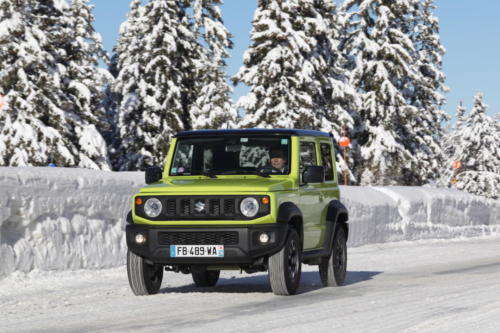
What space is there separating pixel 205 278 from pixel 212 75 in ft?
125


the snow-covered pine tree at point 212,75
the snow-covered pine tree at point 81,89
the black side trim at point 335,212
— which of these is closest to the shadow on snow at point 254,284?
the black side trim at point 335,212

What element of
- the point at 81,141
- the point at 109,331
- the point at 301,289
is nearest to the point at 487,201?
the point at 81,141

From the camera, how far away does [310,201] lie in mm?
11414

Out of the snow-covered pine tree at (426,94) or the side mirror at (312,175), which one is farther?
the snow-covered pine tree at (426,94)

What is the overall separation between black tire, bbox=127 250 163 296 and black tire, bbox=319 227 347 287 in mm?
2311

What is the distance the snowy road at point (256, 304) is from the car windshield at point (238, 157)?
56.1 inches

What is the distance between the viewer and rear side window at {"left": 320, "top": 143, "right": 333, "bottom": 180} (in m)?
12.4

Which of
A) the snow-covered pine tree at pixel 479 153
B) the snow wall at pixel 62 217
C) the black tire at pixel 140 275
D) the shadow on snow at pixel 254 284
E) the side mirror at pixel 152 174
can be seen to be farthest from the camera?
the snow-covered pine tree at pixel 479 153

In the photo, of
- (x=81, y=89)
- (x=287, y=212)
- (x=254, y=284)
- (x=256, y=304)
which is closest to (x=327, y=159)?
(x=254, y=284)

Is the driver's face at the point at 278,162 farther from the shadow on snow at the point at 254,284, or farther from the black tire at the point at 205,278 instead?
the black tire at the point at 205,278

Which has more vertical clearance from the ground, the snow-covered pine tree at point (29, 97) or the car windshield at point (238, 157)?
the snow-covered pine tree at point (29, 97)

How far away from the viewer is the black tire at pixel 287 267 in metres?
10.2

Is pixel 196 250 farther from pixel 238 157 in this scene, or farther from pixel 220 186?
pixel 238 157

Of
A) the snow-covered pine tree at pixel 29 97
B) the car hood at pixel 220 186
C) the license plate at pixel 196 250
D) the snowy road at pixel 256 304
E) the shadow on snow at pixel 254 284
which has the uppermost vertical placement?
the snow-covered pine tree at pixel 29 97
